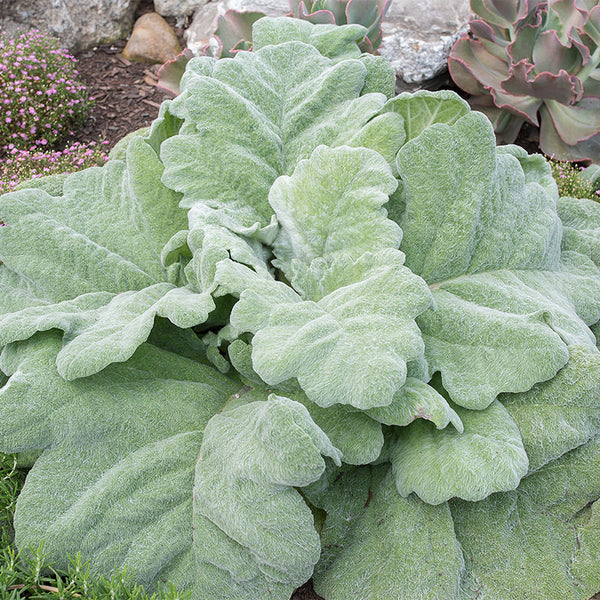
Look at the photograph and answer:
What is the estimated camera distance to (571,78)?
304cm

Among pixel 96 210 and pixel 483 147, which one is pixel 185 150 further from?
pixel 483 147

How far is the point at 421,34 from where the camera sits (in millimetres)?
3785

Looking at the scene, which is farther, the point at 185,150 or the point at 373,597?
the point at 185,150

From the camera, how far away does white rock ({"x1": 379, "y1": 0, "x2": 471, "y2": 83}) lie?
3691 mm

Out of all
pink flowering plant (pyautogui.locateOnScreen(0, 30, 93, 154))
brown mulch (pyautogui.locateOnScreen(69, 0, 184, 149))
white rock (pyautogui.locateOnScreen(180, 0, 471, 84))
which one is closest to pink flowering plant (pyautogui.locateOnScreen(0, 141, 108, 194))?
pink flowering plant (pyautogui.locateOnScreen(0, 30, 93, 154))

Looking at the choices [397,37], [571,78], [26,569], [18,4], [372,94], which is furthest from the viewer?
[18,4]

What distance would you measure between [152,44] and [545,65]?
297 cm

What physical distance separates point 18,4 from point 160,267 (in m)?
3.93

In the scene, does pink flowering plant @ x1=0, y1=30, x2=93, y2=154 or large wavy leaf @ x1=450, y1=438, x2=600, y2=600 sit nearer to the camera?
large wavy leaf @ x1=450, y1=438, x2=600, y2=600

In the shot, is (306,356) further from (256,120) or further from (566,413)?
(256,120)

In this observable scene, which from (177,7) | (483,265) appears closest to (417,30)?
(177,7)

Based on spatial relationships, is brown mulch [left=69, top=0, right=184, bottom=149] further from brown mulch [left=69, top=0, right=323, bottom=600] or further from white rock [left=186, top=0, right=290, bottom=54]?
white rock [left=186, top=0, right=290, bottom=54]

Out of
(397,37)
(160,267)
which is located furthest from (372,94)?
(397,37)

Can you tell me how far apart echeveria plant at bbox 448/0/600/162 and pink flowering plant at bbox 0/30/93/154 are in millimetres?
2436
